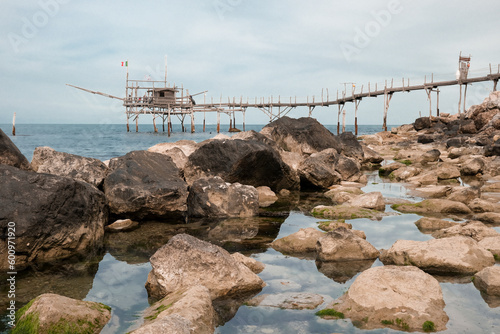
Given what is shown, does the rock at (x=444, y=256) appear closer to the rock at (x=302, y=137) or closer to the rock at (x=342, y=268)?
the rock at (x=342, y=268)

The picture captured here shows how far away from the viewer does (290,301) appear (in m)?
5.62

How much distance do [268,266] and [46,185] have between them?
3.99 metres

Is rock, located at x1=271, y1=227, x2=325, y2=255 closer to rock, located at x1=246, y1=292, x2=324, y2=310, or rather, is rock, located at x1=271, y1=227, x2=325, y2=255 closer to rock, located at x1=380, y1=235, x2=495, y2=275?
rock, located at x1=380, y1=235, x2=495, y2=275

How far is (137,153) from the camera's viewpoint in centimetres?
1141

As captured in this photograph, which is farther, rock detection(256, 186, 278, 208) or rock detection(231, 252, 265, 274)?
rock detection(256, 186, 278, 208)

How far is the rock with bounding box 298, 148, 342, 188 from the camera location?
14.4m

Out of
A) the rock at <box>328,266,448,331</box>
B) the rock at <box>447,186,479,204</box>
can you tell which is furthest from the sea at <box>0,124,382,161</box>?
the rock at <box>328,266,448,331</box>

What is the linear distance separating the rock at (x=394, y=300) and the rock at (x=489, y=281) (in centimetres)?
79

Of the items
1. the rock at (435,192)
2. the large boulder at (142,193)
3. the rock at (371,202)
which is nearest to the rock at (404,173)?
the rock at (435,192)

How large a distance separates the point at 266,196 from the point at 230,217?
8.71 feet

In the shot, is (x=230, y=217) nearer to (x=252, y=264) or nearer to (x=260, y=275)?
(x=252, y=264)

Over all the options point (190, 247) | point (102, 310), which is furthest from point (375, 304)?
Result: point (102, 310)

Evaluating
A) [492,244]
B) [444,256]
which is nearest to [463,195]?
[492,244]

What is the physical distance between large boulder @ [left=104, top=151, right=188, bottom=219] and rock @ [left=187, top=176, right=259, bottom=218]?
438 mm
